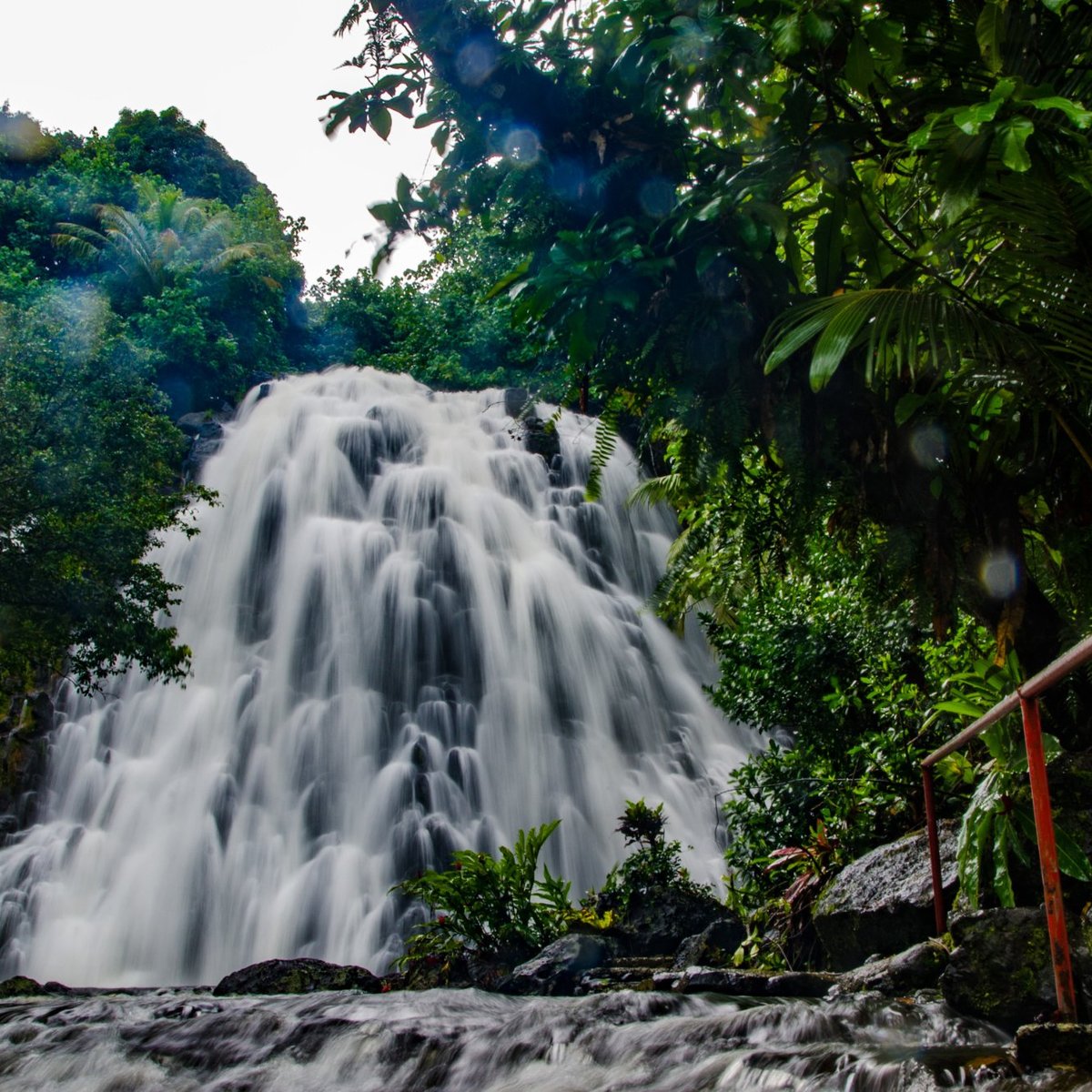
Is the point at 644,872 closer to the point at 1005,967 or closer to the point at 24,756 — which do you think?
the point at 1005,967

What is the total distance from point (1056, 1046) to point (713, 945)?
13.5ft

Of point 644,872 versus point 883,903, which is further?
point 644,872

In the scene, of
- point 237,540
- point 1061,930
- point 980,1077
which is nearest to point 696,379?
point 1061,930

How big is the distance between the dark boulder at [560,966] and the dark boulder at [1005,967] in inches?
112

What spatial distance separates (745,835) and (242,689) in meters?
7.96

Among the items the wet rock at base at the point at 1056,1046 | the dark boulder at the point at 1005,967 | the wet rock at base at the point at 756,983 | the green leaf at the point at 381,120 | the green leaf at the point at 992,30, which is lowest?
the wet rock at base at the point at 1056,1046

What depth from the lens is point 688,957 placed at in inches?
255

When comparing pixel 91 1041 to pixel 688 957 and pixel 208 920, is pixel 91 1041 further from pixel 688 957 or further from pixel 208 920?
pixel 208 920

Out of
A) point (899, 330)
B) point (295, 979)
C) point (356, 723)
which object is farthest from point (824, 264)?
point (356, 723)

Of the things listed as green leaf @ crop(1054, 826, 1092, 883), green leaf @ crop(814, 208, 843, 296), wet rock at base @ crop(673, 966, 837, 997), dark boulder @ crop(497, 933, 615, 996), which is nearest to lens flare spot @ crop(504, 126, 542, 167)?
green leaf @ crop(814, 208, 843, 296)

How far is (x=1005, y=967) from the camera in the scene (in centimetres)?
372

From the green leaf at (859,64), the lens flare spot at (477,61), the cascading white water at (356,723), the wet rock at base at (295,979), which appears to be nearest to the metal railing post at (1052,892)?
the green leaf at (859,64)

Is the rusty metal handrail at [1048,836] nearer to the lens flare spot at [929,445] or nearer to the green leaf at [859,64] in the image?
the lens flare spot at [929,445]

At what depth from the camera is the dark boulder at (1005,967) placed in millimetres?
3625
